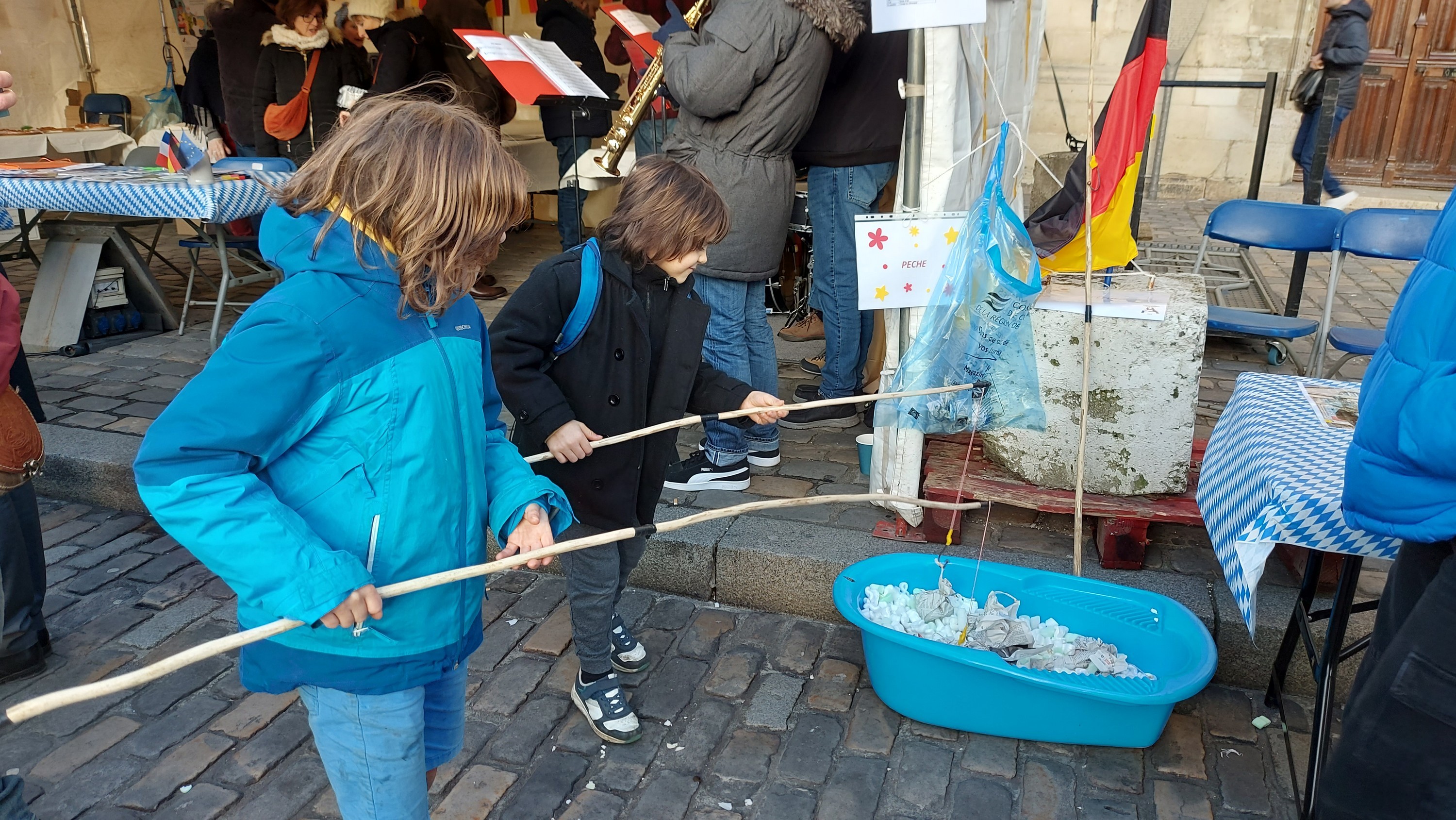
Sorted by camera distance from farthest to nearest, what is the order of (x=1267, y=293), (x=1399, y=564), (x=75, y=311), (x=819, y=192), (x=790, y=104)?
1. (x=1267, y=293)
2. (x=75, y=311)
3. (x=819, y=192)
4. (x=790, y=104)
5. (x=1399, y=564)

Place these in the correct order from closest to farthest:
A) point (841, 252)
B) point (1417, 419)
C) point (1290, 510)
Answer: point (1417, 419), point (1290, 510), point (841, 252)

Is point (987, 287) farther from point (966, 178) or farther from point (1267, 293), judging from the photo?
point (1267, 293)

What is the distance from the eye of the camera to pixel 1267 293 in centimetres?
677

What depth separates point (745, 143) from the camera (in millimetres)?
3836

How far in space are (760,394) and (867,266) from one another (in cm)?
75

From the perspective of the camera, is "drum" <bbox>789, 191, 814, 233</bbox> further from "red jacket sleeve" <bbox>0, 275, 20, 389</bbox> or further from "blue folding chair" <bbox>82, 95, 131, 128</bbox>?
"blue folding chair" <bbox>82, 95, 131, 128</bbox>

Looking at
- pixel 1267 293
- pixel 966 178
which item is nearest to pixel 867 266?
pixel 966 178

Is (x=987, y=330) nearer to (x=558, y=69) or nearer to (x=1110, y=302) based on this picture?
(x=1110, y=302)

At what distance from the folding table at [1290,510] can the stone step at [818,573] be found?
213 mm

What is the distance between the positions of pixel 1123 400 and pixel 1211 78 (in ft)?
28.7

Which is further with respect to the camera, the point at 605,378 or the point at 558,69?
the point at 558,69

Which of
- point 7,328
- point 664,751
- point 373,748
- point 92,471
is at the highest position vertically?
point 7,328

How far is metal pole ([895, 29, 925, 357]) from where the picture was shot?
10.7 ft

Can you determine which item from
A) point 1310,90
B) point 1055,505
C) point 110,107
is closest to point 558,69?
point 1055,505
